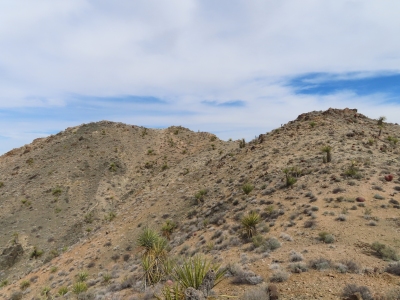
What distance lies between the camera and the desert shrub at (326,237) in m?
13.3

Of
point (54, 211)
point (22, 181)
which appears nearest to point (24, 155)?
point (22, 181)

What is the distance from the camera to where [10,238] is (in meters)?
34.1

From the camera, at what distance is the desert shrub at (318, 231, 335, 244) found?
13.3 m

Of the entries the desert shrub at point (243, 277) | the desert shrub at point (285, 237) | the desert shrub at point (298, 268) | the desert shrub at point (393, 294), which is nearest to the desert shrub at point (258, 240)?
the desert shrub at point (285, 237)

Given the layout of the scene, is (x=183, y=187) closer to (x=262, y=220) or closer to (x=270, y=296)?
(x=262, y=220)

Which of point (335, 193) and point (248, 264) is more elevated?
point (335, 193)

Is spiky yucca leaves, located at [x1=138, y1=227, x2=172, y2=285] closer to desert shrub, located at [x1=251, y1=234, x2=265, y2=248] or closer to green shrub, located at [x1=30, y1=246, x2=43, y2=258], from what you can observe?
desert shrub, located at [x1=251, y1=234, x2=265, y2=248]

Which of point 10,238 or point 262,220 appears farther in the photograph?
point 10,238

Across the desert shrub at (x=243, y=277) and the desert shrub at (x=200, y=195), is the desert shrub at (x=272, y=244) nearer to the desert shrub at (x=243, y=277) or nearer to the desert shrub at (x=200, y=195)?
the desert shrub at (x=243, y=277)

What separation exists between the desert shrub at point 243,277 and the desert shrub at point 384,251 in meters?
5.03

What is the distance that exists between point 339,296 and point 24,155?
5926cm

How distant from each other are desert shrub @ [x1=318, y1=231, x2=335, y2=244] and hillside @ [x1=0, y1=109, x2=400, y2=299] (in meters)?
0.05

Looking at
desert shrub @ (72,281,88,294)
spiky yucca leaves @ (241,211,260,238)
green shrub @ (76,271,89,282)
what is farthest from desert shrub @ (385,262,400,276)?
green shrub @ (76,271,89,282)

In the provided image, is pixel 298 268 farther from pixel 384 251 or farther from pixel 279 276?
pixel 384 251
